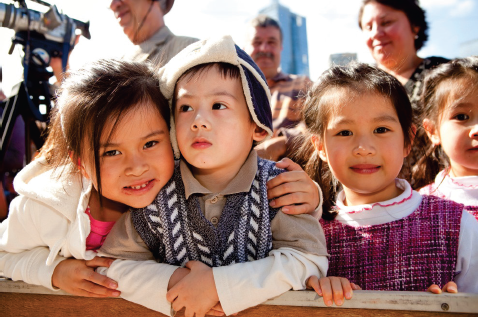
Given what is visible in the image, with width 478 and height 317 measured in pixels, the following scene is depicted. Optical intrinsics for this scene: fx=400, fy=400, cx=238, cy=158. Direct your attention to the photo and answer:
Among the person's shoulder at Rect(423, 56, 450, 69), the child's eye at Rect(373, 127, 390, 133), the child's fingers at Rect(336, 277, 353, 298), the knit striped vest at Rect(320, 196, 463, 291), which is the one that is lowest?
the knit striped vest at Rect(320, 196, 463, 291)

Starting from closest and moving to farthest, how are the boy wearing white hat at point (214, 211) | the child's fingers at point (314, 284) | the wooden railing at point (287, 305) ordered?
the wooden railing at point (287, 305) → the child's fingers at point (314, 284) → the boy wearing white hat at point (214, 211)

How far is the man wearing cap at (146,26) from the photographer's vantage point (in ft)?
7.49

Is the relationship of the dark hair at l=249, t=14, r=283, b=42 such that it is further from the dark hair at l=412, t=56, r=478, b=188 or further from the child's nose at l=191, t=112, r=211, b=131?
the child's nose at l=191, t=112, r=211, b=131

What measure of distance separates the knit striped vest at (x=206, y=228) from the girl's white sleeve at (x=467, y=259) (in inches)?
22.4

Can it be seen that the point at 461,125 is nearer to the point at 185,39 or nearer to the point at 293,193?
the point at 293,193

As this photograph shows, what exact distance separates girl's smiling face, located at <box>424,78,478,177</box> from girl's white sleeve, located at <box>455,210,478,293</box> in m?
0.41

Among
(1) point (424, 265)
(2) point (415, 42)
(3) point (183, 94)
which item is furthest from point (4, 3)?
(1) point (424, 265)

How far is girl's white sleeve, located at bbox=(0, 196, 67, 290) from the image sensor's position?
1187 mm

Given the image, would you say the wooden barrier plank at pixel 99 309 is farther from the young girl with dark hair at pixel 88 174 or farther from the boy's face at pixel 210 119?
the boy's face at pixel 210 119

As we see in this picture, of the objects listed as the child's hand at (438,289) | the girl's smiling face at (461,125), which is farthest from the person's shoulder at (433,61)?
the child's hand at (438,289)

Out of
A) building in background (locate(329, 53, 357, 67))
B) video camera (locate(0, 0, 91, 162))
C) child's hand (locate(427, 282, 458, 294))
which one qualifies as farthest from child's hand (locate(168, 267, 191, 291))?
video camera (locate(0, 0, 91, 162))

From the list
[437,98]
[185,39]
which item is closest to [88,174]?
[185,39]

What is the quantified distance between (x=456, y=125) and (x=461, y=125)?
2cm

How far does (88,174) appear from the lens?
1207 millimetres
